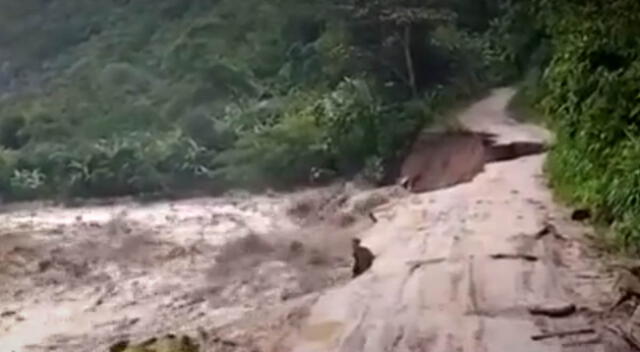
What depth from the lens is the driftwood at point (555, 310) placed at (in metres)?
4.09

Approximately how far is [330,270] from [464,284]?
2.14 metres

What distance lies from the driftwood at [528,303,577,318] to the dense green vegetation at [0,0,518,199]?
6846 mm

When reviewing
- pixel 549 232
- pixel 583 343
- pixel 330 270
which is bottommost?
pixel 330 270

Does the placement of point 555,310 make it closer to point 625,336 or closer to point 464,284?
point 625,336

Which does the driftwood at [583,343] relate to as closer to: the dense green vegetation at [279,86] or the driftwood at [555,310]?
the driftwood at [555,310]

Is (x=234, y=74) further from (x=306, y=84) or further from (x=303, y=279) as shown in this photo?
(x=303, y=279)

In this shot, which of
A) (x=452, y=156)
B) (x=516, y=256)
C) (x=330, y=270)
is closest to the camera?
(x=516, y=256)

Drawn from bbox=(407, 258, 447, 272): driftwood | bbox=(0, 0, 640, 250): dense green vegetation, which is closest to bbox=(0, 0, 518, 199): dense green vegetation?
bbox=(0, 0, 640, 250): dense green vegetation

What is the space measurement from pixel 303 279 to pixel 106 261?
193 centimetres

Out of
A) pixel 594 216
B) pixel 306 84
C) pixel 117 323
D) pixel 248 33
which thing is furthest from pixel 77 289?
pixel 248 33

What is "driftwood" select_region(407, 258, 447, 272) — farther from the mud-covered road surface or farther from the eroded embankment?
the eroded embankment

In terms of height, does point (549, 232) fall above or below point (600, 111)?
below

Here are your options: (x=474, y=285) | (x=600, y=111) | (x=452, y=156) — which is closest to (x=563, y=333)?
(x=474, y=285)

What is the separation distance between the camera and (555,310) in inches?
162
